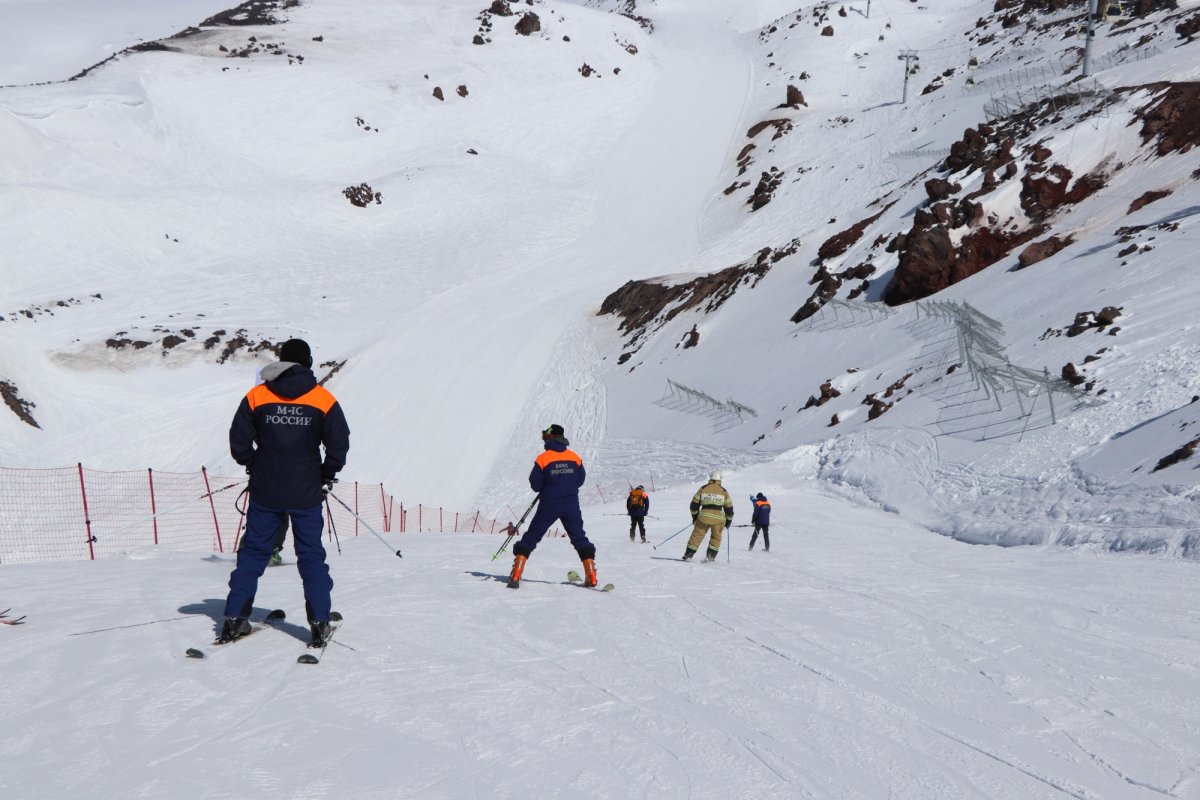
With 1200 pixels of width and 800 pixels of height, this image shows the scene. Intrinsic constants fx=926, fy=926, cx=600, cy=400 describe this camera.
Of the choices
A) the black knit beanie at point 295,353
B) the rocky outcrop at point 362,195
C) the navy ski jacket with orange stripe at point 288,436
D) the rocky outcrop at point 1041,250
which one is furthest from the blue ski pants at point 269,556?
the rocky outcrop at point 362,195

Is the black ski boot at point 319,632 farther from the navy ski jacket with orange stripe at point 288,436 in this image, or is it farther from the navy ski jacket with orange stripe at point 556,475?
the navy ski jacket with orange stripe at point 556,475

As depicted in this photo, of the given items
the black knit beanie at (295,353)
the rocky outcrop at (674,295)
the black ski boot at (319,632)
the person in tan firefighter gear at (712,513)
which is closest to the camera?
the black knit beanie at (295,353)

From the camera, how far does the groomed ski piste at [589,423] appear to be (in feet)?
17.3

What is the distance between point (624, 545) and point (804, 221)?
40887 millimetres

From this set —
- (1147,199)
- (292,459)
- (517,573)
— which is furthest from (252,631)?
(1147,199)

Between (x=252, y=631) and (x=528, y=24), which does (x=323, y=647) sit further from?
(x=528, y=24)

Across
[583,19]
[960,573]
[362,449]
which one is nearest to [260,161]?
[362,449]

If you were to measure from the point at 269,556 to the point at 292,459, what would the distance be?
0.79 meters

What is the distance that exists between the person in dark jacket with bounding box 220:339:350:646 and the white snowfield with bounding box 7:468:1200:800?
1.99 feet

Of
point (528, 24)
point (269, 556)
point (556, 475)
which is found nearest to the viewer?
point (269, 556)

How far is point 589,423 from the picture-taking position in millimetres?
36375

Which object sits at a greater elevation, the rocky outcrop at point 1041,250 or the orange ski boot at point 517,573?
the rocky outcrop at point 1041,250

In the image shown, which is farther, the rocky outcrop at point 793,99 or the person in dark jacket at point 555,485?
the rocky outcrop at point 793,99

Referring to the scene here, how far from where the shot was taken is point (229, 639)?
22.1ft
